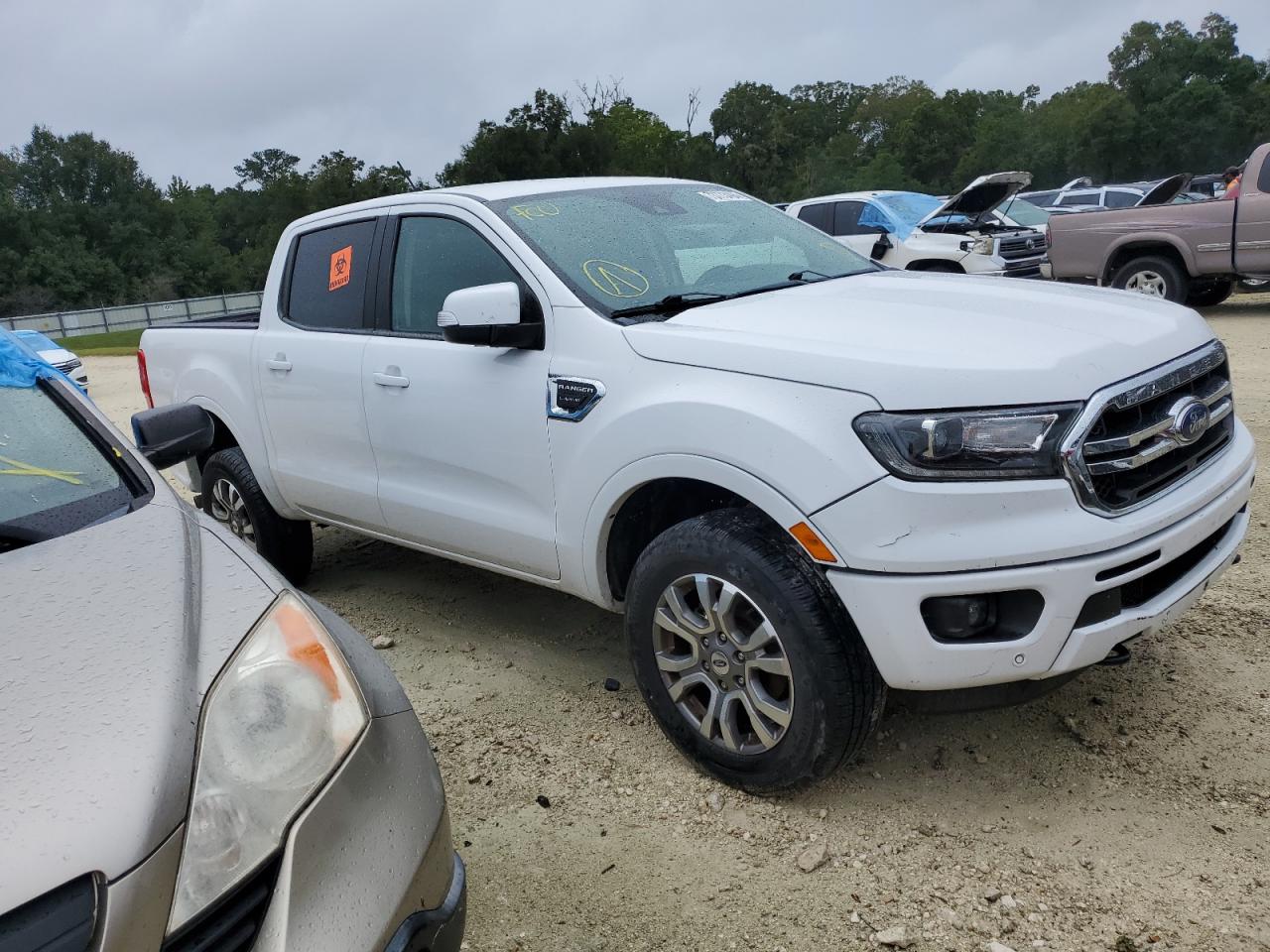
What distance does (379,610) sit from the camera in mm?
4836

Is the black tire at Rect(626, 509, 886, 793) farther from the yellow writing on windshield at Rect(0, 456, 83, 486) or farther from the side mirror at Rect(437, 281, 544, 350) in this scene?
the yellow writing on windshield at Rect(0, 456, 83, 486)

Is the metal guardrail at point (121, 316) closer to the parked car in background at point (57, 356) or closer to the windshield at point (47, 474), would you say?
the parked car in background at point (57, 356)

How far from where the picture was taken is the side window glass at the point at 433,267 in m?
3.69

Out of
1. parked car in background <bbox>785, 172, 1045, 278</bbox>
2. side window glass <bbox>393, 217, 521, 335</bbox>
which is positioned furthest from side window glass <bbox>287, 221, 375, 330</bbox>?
parked car in background <bbox>785, 172, 1045, 278</bbox>

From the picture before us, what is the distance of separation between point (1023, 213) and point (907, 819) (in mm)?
14553

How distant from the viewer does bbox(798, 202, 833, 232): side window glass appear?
1443cm

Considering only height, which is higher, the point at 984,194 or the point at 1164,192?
the point at 984,194

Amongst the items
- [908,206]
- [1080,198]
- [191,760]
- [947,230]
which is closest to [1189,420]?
[191,760]

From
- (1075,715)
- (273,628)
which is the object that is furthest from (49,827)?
(1075,715)

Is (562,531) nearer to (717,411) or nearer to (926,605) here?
(717,411)

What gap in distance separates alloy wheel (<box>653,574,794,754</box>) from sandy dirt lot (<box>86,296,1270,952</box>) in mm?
239

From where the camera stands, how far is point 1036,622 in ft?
8.17

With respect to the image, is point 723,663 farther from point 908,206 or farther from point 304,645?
point 908,206

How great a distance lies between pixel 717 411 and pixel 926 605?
74 cm
